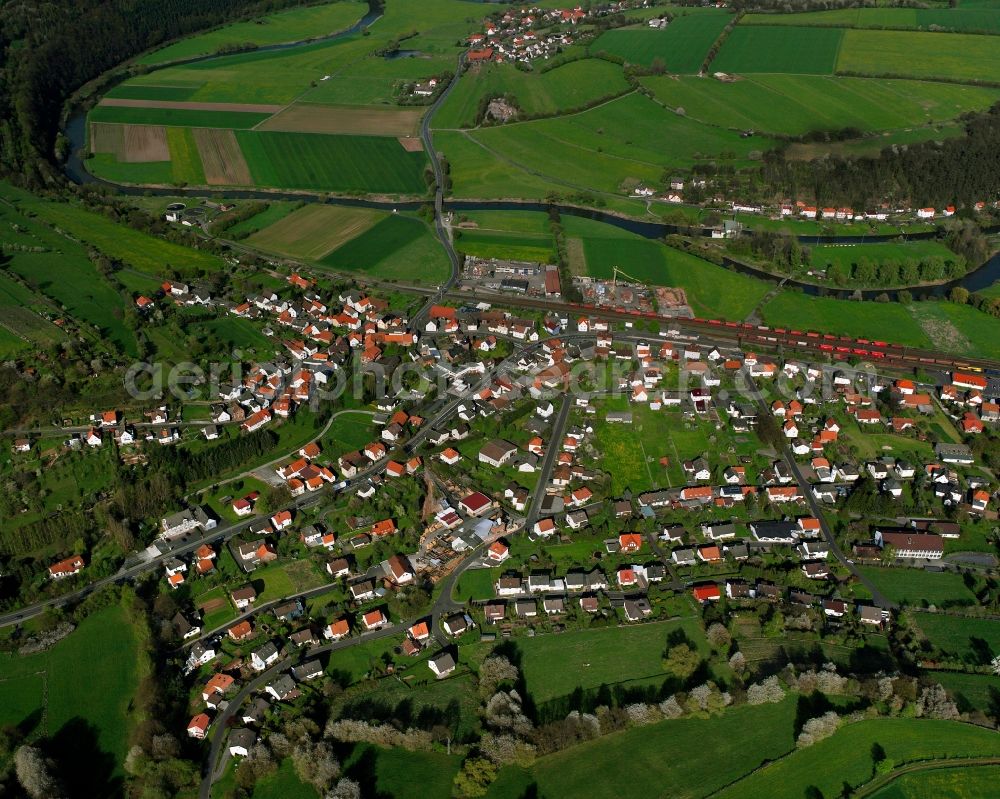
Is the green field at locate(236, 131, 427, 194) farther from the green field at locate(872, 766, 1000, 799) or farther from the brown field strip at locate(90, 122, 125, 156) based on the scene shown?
the green field at locate(872, 766, 1000, 799)

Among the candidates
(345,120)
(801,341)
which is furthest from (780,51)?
(801,341)

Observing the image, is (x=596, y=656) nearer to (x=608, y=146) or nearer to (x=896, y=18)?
(x=608, y=146)

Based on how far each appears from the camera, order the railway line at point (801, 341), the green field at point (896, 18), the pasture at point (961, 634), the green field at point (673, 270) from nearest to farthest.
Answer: the pasture at point (961, 634) → the railway line at point (801, 341) → the green field at point (673, 270) → the green field at point (896, 18)

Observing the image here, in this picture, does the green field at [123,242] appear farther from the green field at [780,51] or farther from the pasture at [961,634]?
the green field at [780,51]

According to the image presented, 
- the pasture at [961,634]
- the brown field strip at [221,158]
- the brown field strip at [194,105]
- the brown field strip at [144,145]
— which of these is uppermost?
the brown field strip at [194,105]

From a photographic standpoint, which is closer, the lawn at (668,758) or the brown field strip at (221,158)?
the lawn at (668,758)

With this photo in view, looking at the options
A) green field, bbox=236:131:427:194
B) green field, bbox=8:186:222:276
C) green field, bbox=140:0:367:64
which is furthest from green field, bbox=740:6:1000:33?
green field, bbox=8:186:222:276

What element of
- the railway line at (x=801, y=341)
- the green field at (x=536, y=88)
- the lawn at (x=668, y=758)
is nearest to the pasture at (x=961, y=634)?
the lawn at (x=668, y=758)

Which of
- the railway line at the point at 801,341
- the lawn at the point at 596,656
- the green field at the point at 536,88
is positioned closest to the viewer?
the lawn at the point at 596,656
